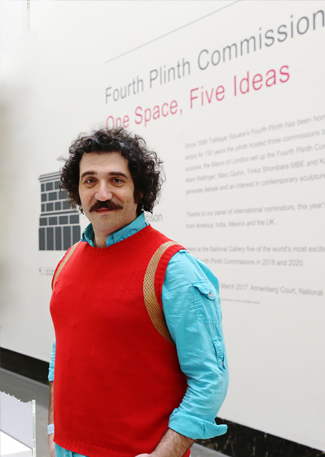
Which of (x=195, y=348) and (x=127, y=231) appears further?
(x=127, y=231)

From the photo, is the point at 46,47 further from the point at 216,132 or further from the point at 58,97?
the point at 216,132

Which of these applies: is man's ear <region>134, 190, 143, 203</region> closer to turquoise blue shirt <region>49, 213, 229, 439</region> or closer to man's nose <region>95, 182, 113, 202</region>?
man's nose <region>95, 182, 113, 202</region>

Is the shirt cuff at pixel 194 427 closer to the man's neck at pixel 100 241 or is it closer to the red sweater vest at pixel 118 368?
the red sweater vest at pixel 118 368

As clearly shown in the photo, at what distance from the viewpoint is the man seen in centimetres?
103

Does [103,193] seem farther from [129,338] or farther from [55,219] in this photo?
[55,219]

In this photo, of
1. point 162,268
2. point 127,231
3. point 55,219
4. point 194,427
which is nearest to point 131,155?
point 127,231

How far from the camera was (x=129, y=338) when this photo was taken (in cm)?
106

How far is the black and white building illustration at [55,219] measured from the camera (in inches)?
150

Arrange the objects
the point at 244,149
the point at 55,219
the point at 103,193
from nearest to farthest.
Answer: the point at 103,193 < the point at 244,149 < the point at 55,219

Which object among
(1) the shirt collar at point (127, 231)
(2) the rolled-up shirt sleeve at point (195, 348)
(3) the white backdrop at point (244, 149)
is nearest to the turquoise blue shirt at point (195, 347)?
(2) the rolled-up shirt sleeve at point (195, 348)

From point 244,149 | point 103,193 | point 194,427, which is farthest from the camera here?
point 244,149

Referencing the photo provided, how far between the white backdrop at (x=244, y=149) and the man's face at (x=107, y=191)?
1.22 meters

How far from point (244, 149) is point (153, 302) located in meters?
1.58

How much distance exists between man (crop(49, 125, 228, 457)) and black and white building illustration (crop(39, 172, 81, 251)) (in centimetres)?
257
